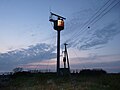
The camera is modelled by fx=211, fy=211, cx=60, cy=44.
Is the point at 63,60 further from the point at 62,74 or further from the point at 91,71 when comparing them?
the point at 91,71

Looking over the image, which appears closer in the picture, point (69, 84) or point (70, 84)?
point (70, 84)

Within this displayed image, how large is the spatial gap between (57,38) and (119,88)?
3738 centimetres

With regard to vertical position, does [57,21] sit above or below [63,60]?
above

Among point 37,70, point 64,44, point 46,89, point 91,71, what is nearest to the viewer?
point 46,89

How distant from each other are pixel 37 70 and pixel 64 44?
106 ft

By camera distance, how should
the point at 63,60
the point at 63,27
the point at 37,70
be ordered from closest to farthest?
the point at 63,60 → the point at 63,27 → the point at 37,70

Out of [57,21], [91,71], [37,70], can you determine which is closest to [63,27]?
[57,21]

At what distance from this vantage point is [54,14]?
6244cm

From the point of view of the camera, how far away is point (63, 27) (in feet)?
197

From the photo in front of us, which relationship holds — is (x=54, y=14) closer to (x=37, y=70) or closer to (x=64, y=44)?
(x=64, y=44)

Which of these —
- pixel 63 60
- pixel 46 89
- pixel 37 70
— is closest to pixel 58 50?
pixel 63 60

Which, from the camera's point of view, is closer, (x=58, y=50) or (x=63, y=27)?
(x=58, y=50)

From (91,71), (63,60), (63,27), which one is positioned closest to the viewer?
(63,60)

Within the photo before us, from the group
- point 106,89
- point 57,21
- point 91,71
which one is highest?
point 57,21
